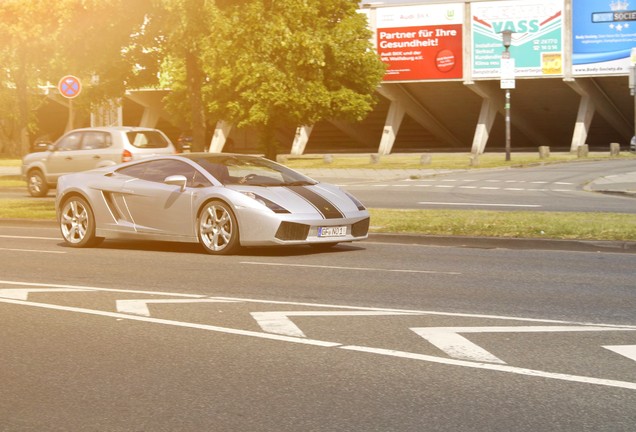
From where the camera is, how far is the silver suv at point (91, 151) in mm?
25719

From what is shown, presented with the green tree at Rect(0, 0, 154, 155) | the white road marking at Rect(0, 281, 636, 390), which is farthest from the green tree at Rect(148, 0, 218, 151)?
the white road marking at Rect(0, 281, 636, 390)

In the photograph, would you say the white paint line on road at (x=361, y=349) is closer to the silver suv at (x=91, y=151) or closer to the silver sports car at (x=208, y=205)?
the silver sports car at (x=208, y=205)

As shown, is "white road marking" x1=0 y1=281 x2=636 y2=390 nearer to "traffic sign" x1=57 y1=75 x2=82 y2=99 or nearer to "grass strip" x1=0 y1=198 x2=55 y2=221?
"grass strip" x1=0 y1=198 x2=55 y2=221

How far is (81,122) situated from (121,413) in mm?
77056

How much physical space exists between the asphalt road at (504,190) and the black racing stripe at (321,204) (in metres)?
8.26

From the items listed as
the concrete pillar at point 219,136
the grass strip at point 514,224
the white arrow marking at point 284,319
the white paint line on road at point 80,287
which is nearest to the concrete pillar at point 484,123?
the concrete pillar at point 219,136

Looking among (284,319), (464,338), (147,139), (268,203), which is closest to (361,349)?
(464,338)

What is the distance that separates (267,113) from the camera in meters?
37.8

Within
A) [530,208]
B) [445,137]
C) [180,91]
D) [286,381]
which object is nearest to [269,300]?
[286,381]

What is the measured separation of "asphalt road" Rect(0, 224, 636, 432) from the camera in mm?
5613

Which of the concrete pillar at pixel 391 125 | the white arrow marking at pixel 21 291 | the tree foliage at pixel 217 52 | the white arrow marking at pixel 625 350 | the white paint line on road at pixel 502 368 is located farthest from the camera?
the concrete pillar at pixel 391 125

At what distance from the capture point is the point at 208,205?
14000 mm

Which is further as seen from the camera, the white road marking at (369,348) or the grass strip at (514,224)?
the grass strip at (514,224)

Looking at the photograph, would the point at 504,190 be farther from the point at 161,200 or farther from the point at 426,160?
the point at 161,200
